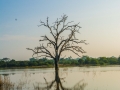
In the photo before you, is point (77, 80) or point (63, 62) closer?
point (77, 80)

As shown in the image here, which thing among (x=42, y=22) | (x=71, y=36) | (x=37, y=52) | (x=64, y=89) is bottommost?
(x=64, y=89)

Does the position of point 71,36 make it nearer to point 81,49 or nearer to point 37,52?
point 81,49

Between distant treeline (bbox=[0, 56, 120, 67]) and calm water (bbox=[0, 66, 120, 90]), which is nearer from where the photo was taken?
calm water (bbox=[0, 66, 120, 90])

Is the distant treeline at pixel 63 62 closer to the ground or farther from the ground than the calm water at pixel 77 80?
farther from the ground

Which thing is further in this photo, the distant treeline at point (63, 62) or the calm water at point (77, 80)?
the distant treeline at point (63, 62)

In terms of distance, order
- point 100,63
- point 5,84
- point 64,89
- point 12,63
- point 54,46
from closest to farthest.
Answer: point 64,89 < point 5,84 < point 54,46 < point 12,63 < point 100,63

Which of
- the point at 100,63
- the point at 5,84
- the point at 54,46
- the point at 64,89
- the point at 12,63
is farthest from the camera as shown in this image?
the point at 100,63

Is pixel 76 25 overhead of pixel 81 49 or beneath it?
overhead

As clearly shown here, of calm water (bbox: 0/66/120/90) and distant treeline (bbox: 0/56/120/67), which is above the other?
distant treeline (bbox: 0/56/120/67)

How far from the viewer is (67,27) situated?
29453 millimetres

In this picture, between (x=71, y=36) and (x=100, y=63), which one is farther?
(x=100, y=63)

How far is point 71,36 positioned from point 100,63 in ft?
147

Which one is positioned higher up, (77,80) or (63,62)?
(63,62)

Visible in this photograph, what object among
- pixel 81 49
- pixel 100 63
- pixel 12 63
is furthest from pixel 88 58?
pixel 81 49
